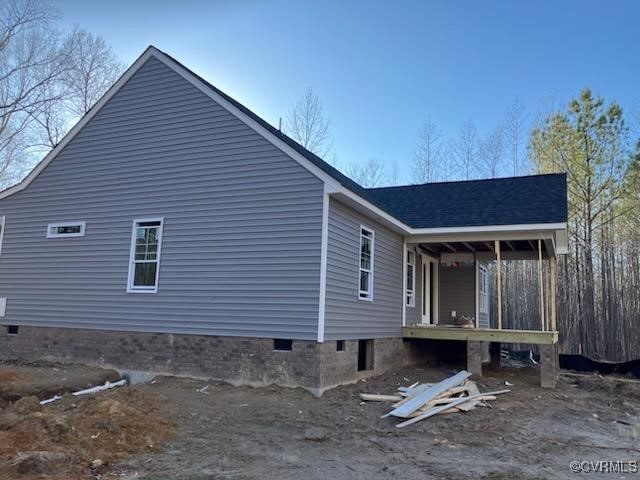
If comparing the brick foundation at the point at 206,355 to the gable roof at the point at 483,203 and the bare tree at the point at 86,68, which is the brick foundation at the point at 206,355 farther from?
the bare tree at the point at 86,68

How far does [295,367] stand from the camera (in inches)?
346

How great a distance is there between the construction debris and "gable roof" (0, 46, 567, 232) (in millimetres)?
3521

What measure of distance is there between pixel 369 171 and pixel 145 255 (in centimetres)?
2205

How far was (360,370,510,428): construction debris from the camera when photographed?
7492 mm

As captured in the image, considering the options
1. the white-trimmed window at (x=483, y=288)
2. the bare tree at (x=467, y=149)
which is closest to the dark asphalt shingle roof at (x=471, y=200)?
the white-trimmed window at (x=483, y=288)

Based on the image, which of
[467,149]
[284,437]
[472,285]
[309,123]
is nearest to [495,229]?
[472,285]

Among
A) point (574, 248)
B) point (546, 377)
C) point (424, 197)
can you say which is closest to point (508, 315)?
point (574, 248)

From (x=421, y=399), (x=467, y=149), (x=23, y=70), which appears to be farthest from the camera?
(x=467, y=149)

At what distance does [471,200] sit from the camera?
13828mm

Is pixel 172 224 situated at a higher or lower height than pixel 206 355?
higher

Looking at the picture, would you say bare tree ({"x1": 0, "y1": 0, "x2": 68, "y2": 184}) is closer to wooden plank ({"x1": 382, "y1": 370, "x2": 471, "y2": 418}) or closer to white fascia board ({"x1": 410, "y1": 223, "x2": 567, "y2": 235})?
white fascia board ({"x1": 410, "y1": 223, "x2": 567, "y2": 235})

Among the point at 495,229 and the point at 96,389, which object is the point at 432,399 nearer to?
the point at 495,229

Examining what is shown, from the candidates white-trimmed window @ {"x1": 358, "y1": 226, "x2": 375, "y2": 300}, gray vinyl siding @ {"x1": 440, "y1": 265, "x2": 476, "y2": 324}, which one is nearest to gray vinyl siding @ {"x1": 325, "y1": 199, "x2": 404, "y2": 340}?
white-trimmed window @ {"x1": 358, "y1": 226, "x2": 375, "y2": 300}

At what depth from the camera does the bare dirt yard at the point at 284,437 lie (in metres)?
5.07
